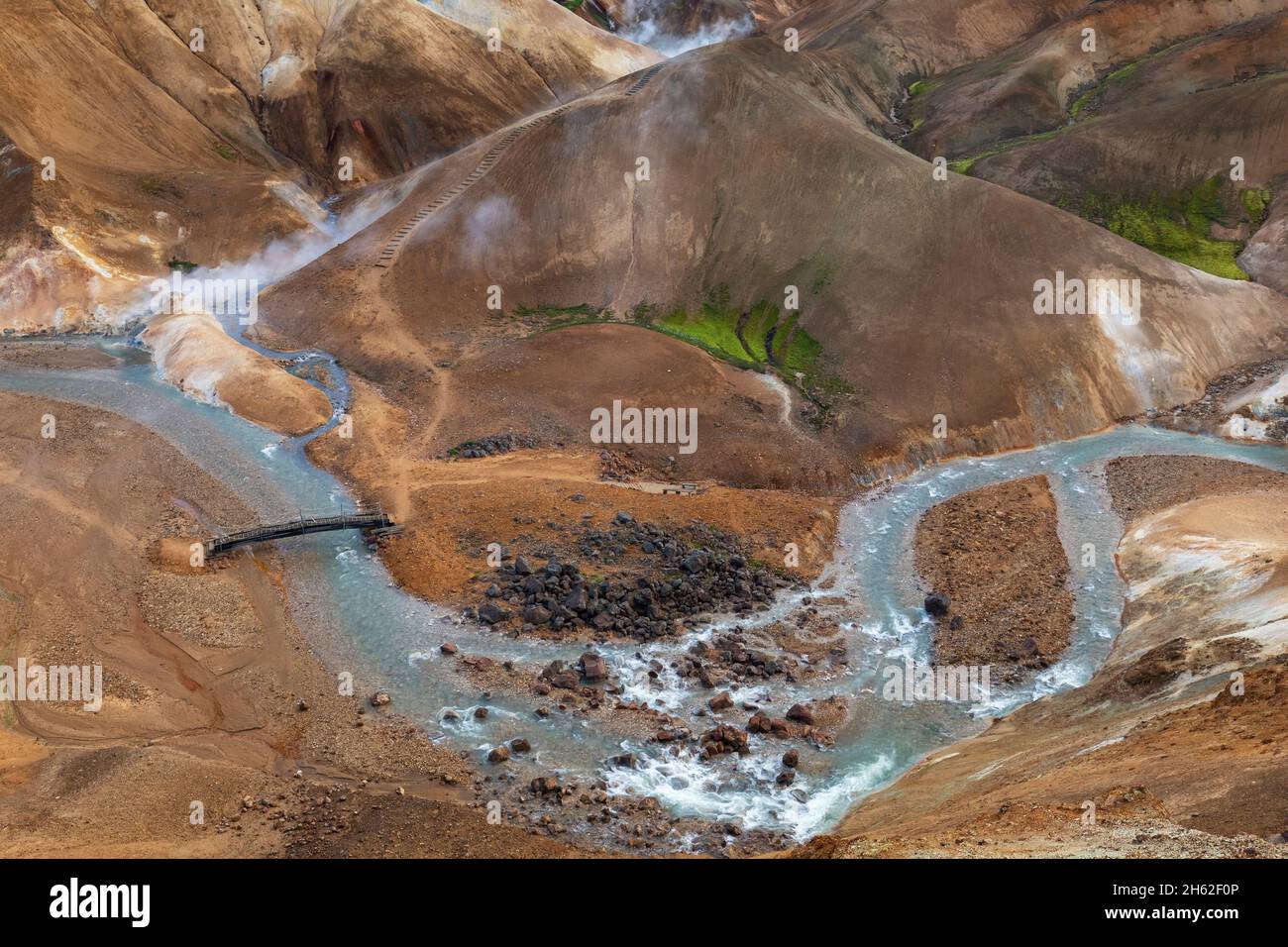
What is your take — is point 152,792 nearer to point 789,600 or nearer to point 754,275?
point 789,600

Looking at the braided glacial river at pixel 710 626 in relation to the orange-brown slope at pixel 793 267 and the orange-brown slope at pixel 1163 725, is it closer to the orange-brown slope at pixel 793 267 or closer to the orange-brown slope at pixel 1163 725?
the orange-brown slope at pixel 1163 725

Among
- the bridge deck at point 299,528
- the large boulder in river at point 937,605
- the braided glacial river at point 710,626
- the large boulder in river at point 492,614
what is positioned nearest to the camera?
the braided glacial river at point 710,626

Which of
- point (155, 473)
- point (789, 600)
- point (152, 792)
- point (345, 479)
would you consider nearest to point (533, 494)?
point (345, 479)

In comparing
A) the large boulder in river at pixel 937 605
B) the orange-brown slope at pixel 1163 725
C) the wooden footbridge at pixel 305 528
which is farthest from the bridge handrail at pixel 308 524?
the orange-brown slope at pixel 1163 725

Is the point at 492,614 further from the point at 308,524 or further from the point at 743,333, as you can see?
the point at 743,333

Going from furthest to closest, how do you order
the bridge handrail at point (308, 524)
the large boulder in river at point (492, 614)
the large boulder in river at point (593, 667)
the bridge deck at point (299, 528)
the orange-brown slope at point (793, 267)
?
the orange-brown slope at point (793, 267) < the bridge handrail at point (308, 524) < the bridge deck at point (299, 528) < the large boulder in river at point (492, 614) < the large boulder in river at point (593, 667)

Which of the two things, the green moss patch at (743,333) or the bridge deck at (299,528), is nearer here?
the bridge deck at (299,528)
